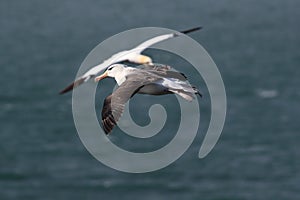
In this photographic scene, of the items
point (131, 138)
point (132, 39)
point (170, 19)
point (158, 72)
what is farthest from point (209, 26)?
point (158, 72)

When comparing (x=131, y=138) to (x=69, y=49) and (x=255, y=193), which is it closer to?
(x=255, y=193)

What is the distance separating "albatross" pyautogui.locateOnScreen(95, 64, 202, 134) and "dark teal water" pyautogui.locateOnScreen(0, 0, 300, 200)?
48.5m

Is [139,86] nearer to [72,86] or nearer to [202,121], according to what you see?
[72,86]

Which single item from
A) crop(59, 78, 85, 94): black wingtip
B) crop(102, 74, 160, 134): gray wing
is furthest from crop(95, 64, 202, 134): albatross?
crop(59, 78, 85, 94): black wingtip

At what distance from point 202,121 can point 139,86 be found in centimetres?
6247

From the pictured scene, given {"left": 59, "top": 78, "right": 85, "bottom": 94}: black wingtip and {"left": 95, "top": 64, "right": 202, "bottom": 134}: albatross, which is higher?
{"left": 95, "top": 64, "right": 202, "bottom": 134}: albatross

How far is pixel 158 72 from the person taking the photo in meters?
16.8

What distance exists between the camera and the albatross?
15.0 m

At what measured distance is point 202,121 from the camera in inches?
3046

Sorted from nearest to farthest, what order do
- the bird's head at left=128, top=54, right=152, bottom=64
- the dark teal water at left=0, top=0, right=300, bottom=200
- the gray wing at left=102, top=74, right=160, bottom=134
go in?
the gray wing at left=102, top=74, right=160, bottom=134
the bird's head at left=128, top=54, right=152, bottom=64
the dark teal water at left=0, top=0, right=300, bottom=200

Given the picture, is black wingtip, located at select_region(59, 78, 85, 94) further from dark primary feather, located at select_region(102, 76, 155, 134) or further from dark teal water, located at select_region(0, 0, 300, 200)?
dark teal water, located at select_region(0, 0, 300, 200)

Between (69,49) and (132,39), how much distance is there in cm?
1044

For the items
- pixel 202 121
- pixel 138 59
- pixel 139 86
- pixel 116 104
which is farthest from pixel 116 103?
pixel 202 121

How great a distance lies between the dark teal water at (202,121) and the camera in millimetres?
66812
